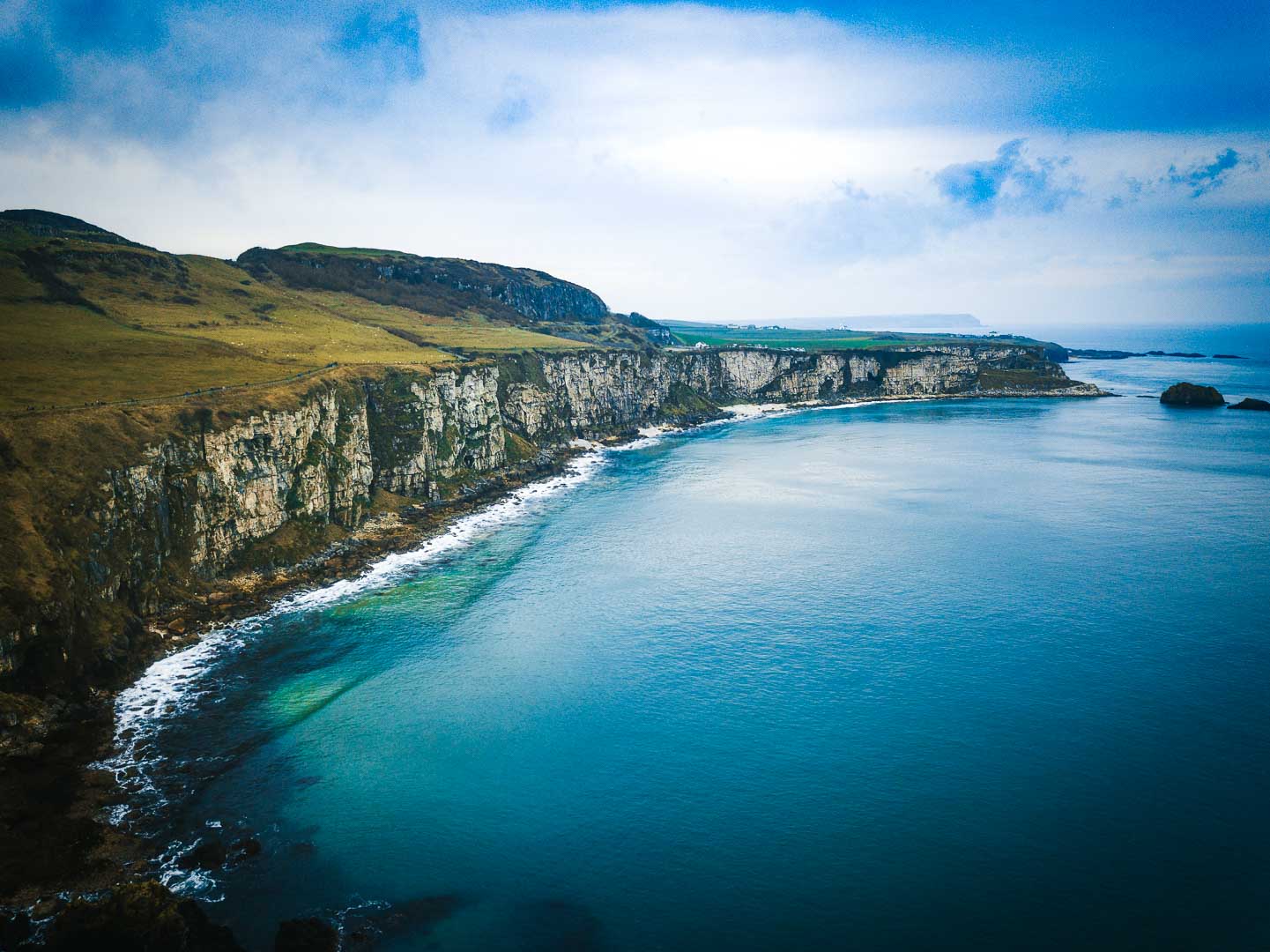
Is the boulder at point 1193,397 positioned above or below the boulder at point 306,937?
above

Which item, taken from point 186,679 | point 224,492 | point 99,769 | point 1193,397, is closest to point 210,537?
point 224,492

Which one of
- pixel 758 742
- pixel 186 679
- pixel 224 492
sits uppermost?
pixel 224 492

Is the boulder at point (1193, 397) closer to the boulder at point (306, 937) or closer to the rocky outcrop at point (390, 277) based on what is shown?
the rocky outcrop at point (390, 277)

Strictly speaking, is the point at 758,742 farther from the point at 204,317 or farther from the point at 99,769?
the point at 204,317

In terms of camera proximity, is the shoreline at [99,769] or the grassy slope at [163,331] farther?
the grassy slope at [163,331]

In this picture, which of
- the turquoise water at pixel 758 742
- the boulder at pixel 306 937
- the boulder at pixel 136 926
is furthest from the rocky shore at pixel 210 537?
the boulder at pixel 306 937

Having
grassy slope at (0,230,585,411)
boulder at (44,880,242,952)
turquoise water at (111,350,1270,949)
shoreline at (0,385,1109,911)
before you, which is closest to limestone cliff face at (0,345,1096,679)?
shoreline at (0,385,1109,911)
